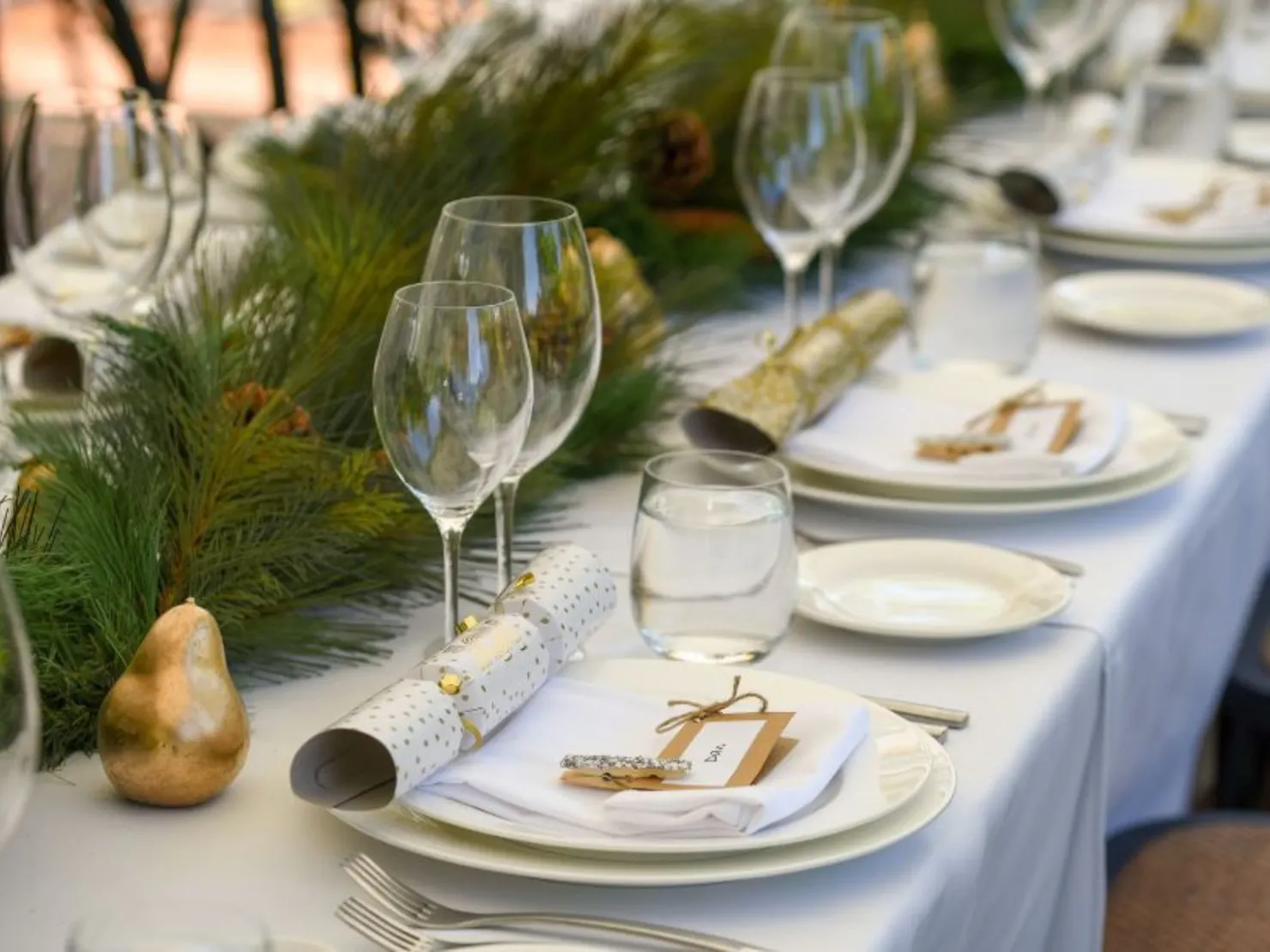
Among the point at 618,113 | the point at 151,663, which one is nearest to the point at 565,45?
the point at 618,113

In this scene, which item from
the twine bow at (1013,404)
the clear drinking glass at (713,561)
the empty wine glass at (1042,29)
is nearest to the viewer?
the clear drinking glass at (713,561)

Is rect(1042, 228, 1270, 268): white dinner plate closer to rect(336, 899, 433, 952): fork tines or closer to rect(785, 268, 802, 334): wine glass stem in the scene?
rect(785, 268, 802, 334): wine glass stem

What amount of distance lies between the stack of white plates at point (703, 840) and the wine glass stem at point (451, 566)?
0.41 ft

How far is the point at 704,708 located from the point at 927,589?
257 millimetres

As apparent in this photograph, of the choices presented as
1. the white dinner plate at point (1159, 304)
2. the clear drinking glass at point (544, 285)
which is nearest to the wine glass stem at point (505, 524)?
the clear drinking glass at point (544, 285)

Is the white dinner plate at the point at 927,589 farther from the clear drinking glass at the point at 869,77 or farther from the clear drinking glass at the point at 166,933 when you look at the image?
the clear drinking glass at the point at 166,933

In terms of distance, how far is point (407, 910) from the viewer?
28.2 inches

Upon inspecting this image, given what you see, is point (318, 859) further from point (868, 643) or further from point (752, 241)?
point (752, 241)

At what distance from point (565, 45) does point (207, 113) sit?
415cm

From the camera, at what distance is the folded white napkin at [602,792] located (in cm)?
74

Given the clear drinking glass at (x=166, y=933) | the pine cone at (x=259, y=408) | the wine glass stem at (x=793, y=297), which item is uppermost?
the clear drinking glass at (x=166, y=933)

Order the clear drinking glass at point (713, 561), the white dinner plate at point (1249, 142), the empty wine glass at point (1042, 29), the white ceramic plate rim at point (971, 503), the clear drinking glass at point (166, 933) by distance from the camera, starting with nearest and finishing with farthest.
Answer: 1. the clear drinking glass at point (166, 933)
2. the clear drinking glass at point (713, 561)
3. the white ceramic plate rim at point (971, 503)
4. the empty wine glass at point (1042, 29)
5. the white dinner plate at point (1249, 142)

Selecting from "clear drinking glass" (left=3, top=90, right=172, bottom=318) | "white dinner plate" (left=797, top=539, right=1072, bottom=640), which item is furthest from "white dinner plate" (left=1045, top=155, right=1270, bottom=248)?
"clear drinking glass" (left=3, top=90, right=172, bottom=318)

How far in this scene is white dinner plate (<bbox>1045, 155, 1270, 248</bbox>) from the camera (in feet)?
6.04
